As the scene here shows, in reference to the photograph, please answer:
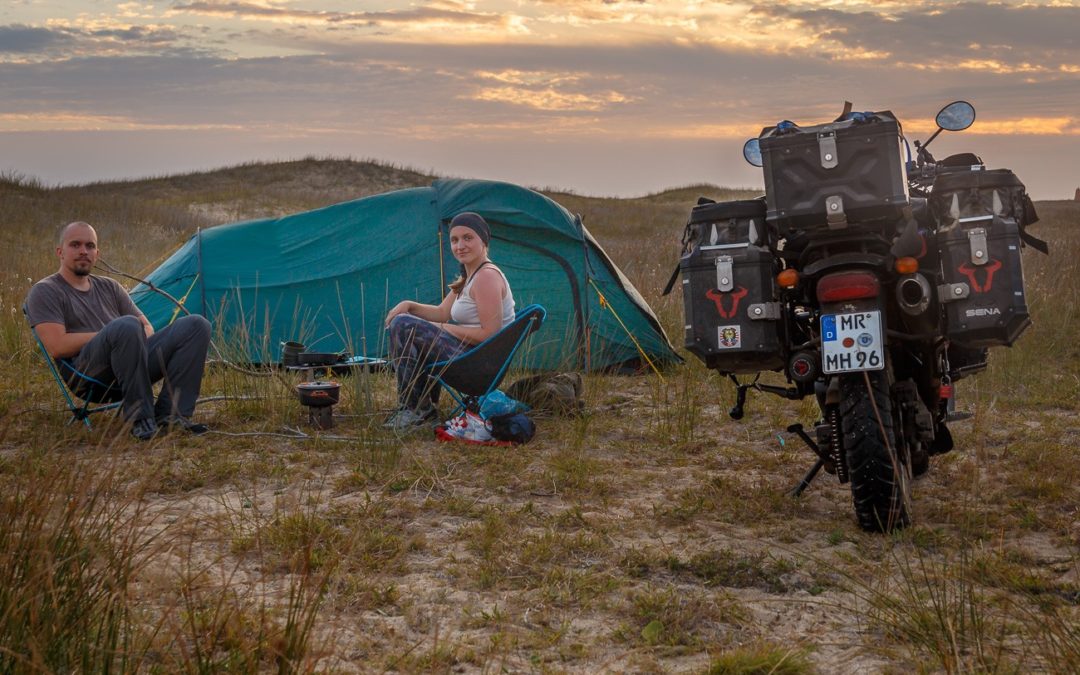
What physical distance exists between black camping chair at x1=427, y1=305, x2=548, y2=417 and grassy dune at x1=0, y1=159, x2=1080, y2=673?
40cm

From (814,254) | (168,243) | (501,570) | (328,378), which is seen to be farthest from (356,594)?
(168,243)

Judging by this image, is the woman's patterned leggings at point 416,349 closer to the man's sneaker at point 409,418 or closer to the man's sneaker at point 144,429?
the man's sneaker at point 409,418

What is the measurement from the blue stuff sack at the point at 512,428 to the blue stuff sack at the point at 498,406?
38 mm

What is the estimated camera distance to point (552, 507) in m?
4.73

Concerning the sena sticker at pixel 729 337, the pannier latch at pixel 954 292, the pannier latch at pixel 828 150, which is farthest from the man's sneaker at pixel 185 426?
the pannier latch at pixel 954 292

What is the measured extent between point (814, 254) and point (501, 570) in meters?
1.73

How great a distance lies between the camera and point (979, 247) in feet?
13.3

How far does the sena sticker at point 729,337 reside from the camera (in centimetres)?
430

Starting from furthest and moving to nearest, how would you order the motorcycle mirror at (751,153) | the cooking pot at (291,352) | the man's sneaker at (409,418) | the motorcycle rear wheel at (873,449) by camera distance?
1. the cooking pot at (291,352)
2. the man's sneaker at (409,418)
3. the motorcycle mirror at (751,153)
4. the motorcycle rear wheel at (873,449)

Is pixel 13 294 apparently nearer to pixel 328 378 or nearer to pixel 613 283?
pixel 328 378

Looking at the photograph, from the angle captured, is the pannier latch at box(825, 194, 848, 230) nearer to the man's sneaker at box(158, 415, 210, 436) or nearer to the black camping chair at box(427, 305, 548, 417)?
the black camping chair at box(427, 305, 548, 417)

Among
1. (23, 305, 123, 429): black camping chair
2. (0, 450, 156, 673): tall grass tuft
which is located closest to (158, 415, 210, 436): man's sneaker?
(23, 305, 123, 429): black camping chair

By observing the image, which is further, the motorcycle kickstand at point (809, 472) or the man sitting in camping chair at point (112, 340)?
the man sitting in camping chair at point (112, 340)

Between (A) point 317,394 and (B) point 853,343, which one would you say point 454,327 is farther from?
(B) point 853,343
